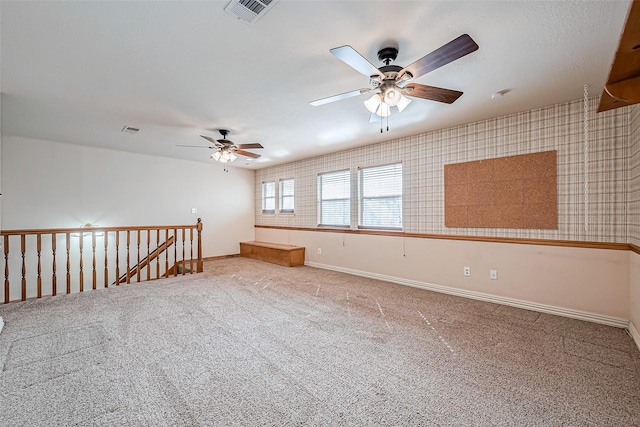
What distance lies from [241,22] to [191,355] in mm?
2587

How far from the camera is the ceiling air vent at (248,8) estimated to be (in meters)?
1.70

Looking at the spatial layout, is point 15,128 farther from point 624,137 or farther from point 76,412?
point 624,137

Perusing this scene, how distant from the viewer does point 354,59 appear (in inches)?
74.8

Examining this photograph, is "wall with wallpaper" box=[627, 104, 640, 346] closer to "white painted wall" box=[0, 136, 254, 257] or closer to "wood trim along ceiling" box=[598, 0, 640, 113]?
"wood trim along ceiling" box=[598, 0, 640, 113]

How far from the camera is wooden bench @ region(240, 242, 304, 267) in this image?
6066 mm

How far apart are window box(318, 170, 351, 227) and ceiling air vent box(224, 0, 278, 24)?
12.9 ft

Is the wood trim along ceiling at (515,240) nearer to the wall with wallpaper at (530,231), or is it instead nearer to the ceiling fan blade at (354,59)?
the wall with wallpaper at (530,231)

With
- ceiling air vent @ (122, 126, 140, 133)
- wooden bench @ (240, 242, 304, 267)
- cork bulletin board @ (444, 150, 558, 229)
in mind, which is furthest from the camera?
wooden bench @ (240, 242, 304, 267)

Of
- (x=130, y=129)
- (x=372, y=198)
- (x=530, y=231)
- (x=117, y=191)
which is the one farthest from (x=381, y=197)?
(x=117, y=191)

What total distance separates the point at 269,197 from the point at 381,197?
11.9ft

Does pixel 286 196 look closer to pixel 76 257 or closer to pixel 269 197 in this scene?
pixel 269 197

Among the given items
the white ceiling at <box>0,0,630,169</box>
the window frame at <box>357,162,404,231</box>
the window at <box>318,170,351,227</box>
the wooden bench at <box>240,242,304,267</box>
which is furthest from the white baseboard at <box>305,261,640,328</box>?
the white ceiling at <box>0,0,630,169</box>

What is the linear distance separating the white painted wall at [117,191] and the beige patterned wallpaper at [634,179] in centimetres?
729

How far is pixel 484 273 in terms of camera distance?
3754 mm
